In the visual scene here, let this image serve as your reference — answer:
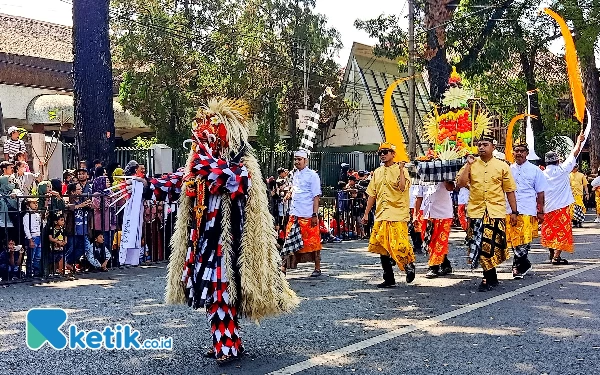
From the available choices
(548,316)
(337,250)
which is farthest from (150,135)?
(548,316)

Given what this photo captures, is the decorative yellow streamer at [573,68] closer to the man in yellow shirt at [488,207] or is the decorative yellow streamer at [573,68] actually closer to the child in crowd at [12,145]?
the man in yellow shirt at [488,207]

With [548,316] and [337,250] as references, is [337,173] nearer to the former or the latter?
[337,250]

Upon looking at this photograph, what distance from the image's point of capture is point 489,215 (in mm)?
8305

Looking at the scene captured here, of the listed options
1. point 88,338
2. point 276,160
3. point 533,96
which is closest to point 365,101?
point 533,96

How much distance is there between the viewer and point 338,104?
32.6 meters

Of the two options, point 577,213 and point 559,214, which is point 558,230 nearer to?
point 559,214

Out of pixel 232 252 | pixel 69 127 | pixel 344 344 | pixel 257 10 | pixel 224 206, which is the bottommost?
pixel 344 344

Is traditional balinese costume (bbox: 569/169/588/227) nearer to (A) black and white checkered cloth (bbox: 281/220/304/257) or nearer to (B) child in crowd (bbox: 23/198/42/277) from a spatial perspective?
(A) black and white checkered cloth (bbox: 281/220/304/257)

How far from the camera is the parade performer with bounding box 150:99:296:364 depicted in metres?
5.23

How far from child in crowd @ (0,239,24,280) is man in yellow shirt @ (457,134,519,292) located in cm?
620

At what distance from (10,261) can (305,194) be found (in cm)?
423

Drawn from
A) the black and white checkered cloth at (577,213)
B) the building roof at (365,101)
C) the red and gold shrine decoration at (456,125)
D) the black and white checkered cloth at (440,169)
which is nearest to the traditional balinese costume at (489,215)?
the black and white checkered cloth at (440,169)

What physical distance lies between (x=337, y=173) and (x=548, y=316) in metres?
18.1

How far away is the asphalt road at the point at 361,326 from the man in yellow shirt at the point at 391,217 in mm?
418
